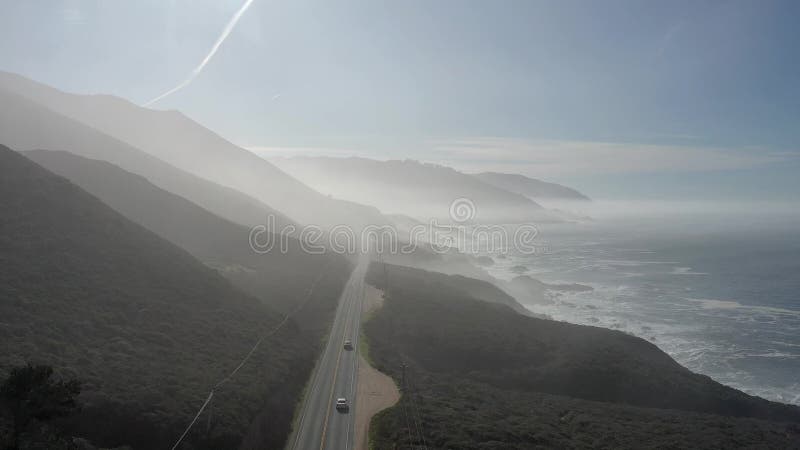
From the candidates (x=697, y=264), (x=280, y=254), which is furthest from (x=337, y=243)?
(x=697, y=264)

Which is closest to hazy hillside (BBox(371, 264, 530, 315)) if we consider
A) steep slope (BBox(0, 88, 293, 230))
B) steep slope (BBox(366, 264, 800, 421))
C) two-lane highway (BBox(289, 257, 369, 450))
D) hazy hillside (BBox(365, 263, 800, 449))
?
hazy hillside (BBox(365, 263, 800, 449))

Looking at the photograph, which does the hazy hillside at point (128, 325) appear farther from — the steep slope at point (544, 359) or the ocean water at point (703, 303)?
the ocean water at point (703, 303)

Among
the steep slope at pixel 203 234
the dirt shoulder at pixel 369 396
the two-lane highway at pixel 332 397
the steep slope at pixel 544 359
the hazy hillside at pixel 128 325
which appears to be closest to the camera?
the hazy hillside at pixel 128 325

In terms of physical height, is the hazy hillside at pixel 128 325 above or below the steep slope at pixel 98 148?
below

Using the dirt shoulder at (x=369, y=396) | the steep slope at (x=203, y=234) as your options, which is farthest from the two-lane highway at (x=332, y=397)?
the steep slope at (x=203, y=234)

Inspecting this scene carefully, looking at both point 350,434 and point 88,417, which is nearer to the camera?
point 88,417

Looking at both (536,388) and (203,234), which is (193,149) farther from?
(536,388)

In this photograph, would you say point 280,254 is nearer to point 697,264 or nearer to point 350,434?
point 350,434

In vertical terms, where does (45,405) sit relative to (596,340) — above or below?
above
